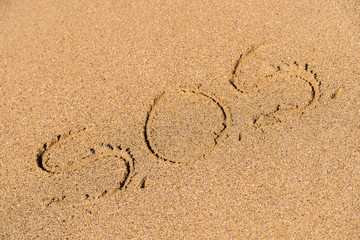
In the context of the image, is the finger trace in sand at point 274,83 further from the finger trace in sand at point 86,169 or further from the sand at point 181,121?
the finger trace in sand at point 86,169

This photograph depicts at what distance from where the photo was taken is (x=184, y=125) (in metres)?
1.88

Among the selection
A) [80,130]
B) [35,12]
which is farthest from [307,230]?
[35,12]

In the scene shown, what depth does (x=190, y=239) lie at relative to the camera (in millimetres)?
1639

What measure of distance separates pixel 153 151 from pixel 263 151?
1.96ft

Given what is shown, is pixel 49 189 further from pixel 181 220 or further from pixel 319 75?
pixel 319 75

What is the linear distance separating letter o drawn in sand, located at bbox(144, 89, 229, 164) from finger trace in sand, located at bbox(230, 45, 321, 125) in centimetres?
21

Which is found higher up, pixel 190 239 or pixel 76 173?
pixel 76 173

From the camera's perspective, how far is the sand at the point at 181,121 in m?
1.68

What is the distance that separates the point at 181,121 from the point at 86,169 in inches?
23.2

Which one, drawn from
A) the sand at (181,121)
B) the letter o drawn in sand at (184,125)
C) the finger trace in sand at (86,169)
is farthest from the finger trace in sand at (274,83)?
→ the finger trace in sand at (86,169)

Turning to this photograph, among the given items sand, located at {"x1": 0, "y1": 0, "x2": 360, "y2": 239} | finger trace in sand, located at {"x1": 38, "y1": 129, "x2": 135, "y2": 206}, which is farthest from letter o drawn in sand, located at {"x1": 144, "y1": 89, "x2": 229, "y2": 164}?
finger trace in sand, located at {"x1": 38, "y1": 129, "x2": 135, "y2": 206}

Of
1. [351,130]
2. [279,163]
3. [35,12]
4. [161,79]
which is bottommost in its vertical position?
[279,163]

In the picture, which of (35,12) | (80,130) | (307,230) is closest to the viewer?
(307,230)

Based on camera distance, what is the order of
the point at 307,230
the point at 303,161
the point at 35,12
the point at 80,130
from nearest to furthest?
the point at 307,230, the point at 303,161, the point at 80,130, the point at 35,12
